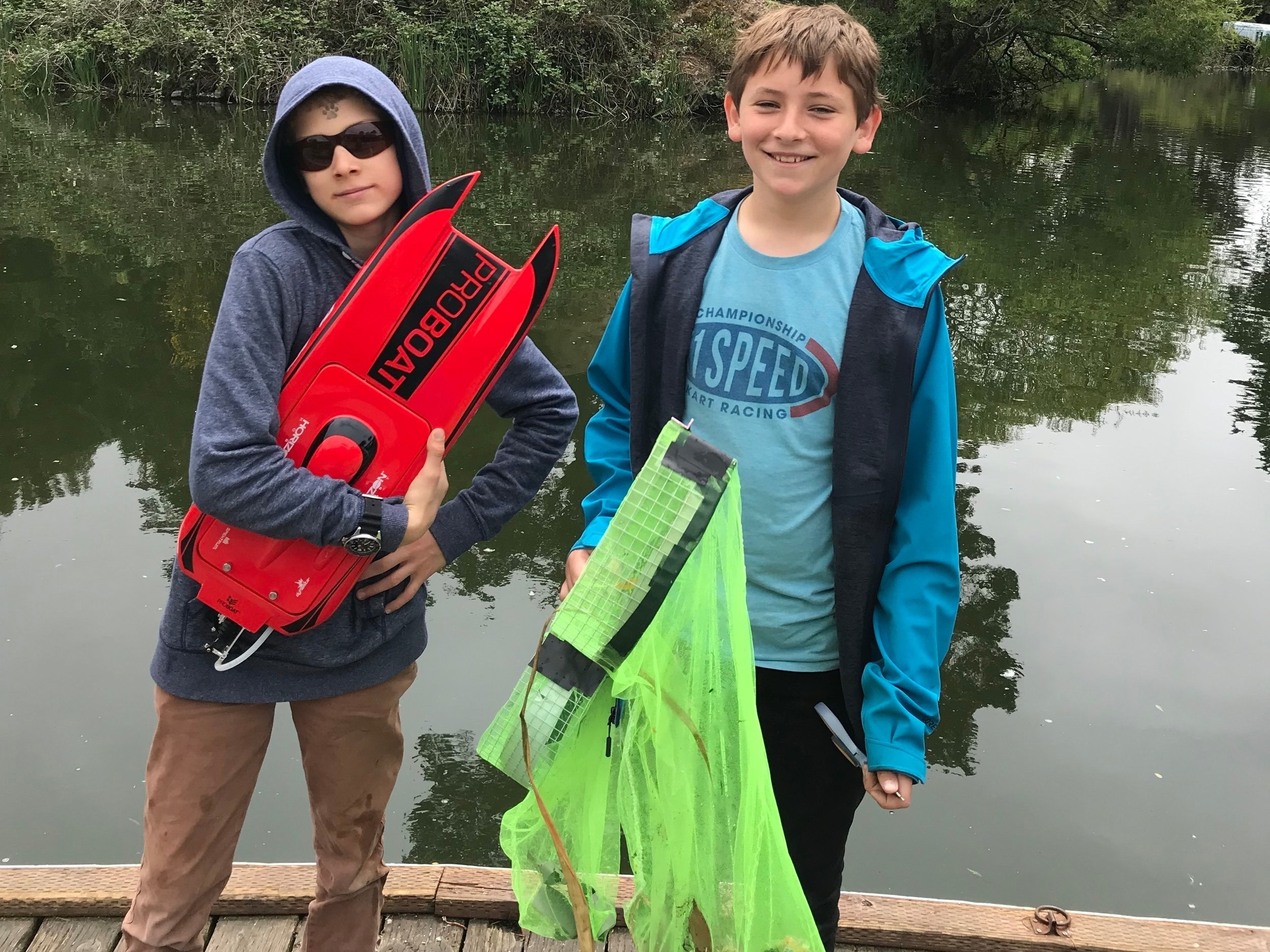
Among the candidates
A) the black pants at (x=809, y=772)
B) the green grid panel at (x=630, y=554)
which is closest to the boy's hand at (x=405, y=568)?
the green grid panel at (x=630, y=554)

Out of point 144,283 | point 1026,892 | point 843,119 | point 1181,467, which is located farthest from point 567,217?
point 843,119

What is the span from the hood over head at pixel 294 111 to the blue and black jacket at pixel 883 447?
0.39 m

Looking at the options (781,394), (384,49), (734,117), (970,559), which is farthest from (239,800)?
(384,49)

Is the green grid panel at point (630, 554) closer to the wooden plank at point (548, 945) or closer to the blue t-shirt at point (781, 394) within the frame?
the blue t-shirt at point (781, 394)

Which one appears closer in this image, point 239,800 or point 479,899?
point 239,800

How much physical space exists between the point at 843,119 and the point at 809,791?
3.34ft

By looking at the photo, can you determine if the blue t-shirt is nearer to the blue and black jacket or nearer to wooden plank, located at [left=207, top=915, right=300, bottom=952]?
the blue and black jacket

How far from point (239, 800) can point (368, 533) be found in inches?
19.1

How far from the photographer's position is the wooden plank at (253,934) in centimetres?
208

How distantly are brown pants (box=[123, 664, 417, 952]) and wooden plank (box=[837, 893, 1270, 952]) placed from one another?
984mm

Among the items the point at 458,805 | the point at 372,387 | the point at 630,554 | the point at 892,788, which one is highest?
the point at 372,387

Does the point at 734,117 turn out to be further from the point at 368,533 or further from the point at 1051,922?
the point at 1051,922

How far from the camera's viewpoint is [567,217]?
9.83 metres

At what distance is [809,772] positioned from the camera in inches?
68.6
